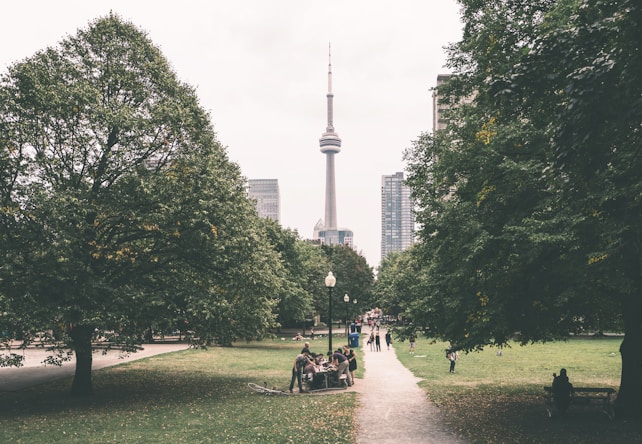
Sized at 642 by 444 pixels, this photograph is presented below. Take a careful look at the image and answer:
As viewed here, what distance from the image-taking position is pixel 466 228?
1412 cm

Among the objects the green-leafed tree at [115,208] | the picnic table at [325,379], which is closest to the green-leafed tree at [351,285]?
the picnic table at [325,379]

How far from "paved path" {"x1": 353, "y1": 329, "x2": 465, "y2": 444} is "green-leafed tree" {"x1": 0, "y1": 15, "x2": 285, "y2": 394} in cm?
579

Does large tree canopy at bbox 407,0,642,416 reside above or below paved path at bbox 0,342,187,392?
above

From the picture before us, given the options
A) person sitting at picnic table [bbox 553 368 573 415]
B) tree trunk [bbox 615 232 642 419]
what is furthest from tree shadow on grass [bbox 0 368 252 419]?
tree trunk [bbox 615 232 642 419]

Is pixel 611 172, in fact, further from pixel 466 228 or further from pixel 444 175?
pixel 444 175

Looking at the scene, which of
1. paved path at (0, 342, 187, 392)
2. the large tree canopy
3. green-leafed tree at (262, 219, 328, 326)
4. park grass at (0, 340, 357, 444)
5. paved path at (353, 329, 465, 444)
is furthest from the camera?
green-leafed tree at (262, 219, 328, 326)

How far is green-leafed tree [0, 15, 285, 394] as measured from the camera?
1716cm

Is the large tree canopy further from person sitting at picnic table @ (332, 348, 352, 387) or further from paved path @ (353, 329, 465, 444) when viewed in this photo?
person sitting at picnic table @ (332, 348, 352, 387)

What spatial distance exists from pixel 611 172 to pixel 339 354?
506 inches

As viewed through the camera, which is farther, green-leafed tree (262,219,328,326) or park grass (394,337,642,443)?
green-leafed tree (262,219,328,326)

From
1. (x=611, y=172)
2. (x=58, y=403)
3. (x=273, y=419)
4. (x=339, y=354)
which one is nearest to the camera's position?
(x=611, y=172)

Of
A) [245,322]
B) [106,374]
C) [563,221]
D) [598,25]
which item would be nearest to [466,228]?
[563,221]

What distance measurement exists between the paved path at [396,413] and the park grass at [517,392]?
464mm

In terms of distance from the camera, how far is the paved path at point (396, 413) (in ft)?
43.3
